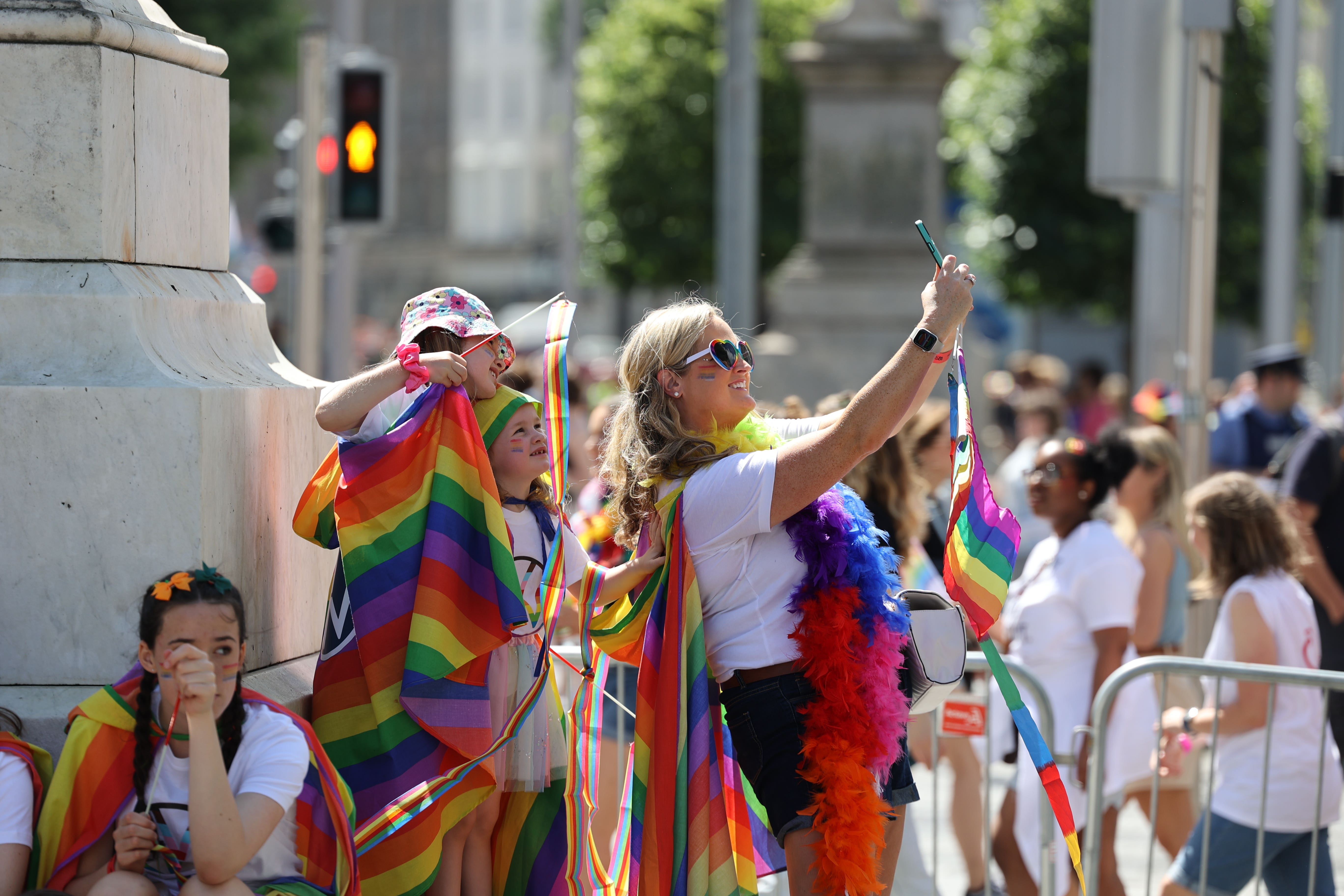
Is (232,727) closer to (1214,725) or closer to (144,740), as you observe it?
(144,740)

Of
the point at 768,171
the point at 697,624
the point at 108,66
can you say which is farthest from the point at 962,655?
the point at 768,171

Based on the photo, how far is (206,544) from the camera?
3.45 meters

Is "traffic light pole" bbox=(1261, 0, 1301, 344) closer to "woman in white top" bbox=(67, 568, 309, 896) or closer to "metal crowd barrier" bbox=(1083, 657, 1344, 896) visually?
"metal crowd barrier" bbox=(1083, 657, 1344, 896)

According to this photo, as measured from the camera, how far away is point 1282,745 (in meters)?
4.72

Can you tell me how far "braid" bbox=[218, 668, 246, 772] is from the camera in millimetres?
3092

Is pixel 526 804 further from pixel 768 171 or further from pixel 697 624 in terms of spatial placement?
pixel 768 171

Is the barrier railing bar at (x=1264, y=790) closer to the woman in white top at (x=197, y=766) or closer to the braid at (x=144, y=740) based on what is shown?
the woman in white top at (x=197, y=766)

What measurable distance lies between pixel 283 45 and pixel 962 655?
22894 mm

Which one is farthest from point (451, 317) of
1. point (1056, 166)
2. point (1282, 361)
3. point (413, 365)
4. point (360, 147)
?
point (1056, 166)

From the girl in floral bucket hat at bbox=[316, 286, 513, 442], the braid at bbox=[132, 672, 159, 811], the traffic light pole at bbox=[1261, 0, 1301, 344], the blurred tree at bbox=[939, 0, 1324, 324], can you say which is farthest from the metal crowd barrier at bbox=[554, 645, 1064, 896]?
the blurred tree at bbox=[939, 0, 1324, 324]

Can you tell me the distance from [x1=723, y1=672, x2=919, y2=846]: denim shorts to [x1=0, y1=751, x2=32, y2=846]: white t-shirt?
1.44 m

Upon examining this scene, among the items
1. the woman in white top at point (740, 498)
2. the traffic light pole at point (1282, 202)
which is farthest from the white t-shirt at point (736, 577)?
the traffic light pole at point (1282, 202)

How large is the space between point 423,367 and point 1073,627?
102 inches

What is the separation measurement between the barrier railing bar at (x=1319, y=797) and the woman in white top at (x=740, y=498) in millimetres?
1520
